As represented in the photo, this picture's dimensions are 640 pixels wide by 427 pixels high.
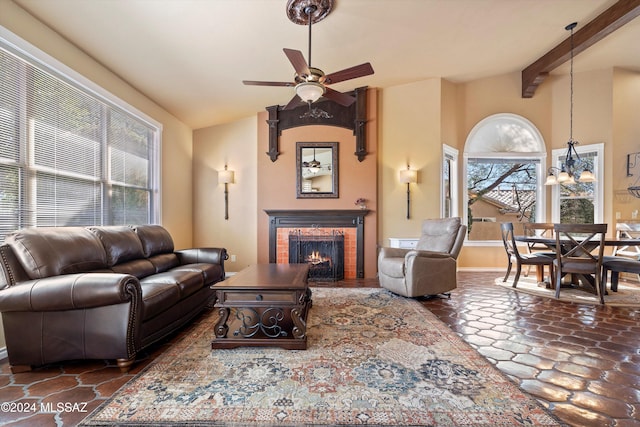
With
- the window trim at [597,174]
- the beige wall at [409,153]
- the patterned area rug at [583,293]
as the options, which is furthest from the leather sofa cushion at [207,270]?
the window trim at [597,174]

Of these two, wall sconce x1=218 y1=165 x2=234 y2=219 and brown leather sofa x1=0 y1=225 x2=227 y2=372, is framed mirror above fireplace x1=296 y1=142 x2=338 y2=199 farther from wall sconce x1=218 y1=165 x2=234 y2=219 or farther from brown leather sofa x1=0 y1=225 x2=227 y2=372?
brown leather sofa x1=0 y1=225 x2=227 y2=372

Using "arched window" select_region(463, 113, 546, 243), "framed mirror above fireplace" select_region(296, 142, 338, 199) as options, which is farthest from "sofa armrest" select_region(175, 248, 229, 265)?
"arched window" select_region(463, 113, 546, 243)

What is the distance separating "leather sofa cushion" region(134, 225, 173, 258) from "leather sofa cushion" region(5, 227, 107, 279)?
2.17ft

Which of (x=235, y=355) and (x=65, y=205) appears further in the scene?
(x=65, y=205)

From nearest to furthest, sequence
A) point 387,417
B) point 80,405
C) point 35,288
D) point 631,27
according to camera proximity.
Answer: point 387,417 < point 80,405 < point 35,288 < point 631,27

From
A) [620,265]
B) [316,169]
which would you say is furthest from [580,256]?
[316,169]

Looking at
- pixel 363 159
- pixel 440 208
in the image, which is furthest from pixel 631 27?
pixel 363 159

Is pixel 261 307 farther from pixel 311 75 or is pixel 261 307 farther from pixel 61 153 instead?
pixel 61 153

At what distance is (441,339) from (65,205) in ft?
12.2

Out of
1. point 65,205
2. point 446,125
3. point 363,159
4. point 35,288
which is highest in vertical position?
point 446,125

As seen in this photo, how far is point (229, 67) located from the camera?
3.73m

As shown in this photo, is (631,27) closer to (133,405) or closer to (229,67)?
(229,67)

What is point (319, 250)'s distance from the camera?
5.11 meters

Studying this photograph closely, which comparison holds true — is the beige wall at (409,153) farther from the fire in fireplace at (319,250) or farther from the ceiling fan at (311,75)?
the ceiling fan at (311,75)
